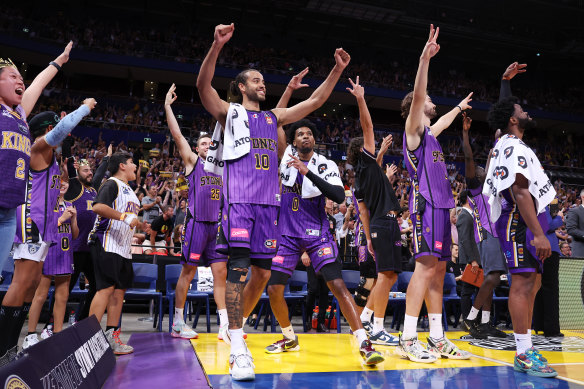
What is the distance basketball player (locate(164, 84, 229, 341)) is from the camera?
17.7 ft

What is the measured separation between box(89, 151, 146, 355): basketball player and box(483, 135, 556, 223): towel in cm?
349

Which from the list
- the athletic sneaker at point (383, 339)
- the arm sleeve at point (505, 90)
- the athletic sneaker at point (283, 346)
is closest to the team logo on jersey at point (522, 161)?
the arm sleeve at point (505, 90)

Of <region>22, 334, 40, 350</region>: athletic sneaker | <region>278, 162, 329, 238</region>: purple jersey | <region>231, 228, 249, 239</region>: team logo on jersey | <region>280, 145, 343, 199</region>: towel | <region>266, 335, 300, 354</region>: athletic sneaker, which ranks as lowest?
<region>22, 334, 40, 350</region>: athletic sneaker

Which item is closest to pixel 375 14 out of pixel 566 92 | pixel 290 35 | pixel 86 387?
pixel 290 35

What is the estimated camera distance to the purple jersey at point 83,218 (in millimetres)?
6371

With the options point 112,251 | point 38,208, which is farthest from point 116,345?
point 38,208

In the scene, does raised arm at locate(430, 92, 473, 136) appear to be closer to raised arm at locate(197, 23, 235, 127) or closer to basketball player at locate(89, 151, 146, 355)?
raised arm at locate(197, 23, 235, 127)

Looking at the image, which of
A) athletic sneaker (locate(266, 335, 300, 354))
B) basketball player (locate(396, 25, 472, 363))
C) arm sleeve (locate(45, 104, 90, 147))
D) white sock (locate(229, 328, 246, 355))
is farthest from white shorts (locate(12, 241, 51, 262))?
basketball player (locate(396, 25, 472, 363))

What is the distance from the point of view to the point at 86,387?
9.23 feet

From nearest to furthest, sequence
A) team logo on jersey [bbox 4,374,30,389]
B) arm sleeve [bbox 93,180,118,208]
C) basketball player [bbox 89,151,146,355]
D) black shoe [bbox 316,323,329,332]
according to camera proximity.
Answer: team logo on jersey [bbox 4,374,30,389] → basketball player [bbox 89,151,146,355] → arm sleeve [bbox 93,180,118,208] → black shoe [bbox 316,323,329,332]

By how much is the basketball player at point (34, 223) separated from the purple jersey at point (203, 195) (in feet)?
5.24

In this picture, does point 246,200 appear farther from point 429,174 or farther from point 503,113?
point 503,113

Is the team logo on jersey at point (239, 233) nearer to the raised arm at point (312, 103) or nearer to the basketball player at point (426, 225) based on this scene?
the raised arm at point (312, 103)

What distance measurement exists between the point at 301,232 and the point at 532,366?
2.30m
